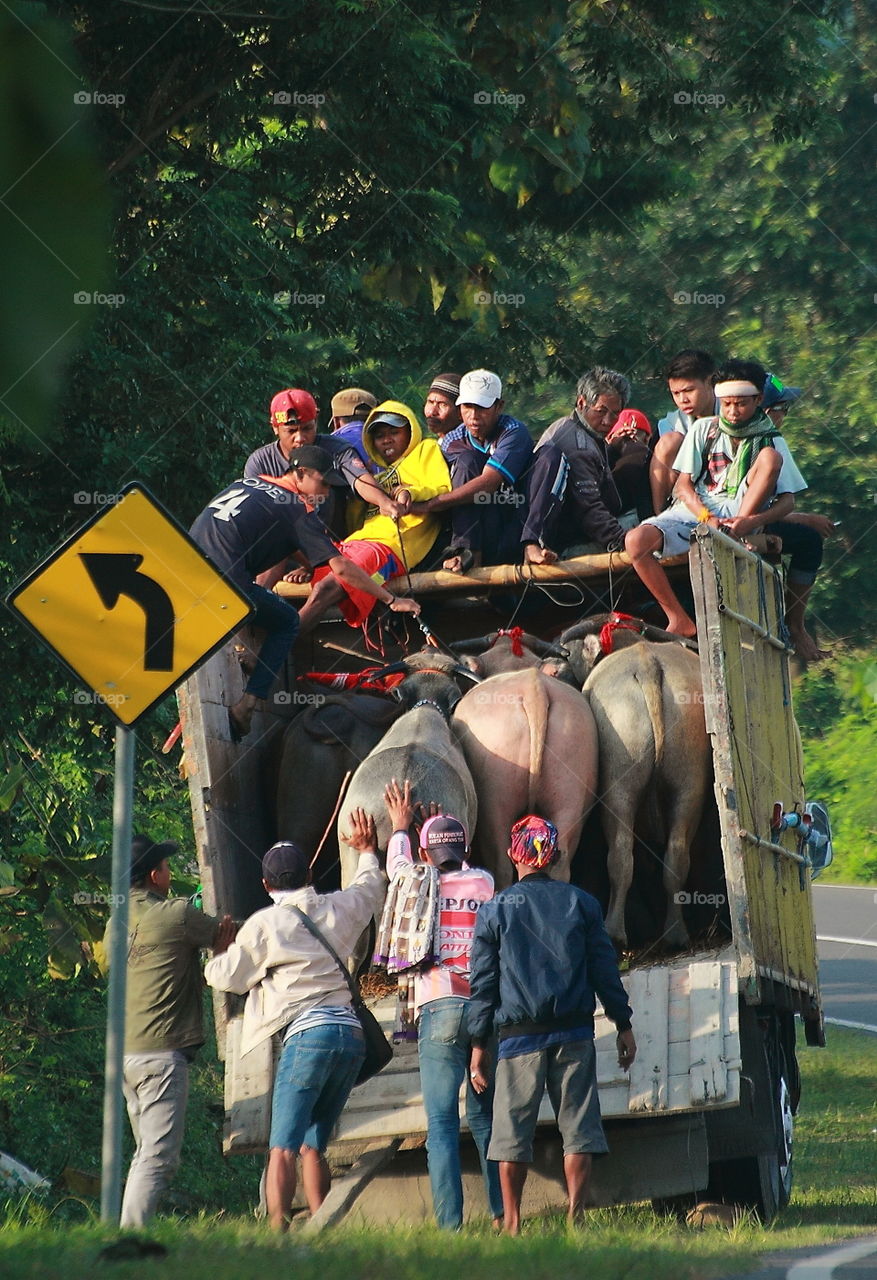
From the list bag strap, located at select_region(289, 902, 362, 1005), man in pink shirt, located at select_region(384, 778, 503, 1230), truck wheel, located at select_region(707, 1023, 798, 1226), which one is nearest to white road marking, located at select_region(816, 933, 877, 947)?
truck wheel, located at select_region(707, 1023, 798, 1226)

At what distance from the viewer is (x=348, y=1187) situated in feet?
23.8

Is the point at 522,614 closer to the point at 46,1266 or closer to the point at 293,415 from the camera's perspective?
the point at 293,415

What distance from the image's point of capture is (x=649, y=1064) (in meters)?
7.39

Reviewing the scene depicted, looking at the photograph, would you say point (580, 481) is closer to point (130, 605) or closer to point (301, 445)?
point (301, 445)

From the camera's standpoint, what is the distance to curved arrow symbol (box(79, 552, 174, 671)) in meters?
5.85

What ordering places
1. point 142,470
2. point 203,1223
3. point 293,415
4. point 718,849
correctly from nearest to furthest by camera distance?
point 203,1223 → point 718,849 → point 293,415 → point 142,470

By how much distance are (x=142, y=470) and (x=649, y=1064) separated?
6212 millimetres

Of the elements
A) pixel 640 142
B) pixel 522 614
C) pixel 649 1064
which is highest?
pixel 640 142

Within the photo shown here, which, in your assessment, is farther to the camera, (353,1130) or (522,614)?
(522,614)

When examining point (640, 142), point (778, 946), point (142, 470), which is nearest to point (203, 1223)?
point (778, 946)

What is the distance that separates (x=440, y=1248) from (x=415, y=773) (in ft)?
8.80

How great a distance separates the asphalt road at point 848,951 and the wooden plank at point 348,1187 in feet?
36.8

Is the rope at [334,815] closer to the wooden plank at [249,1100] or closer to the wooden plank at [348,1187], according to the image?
the wooden plank at [249,1100]

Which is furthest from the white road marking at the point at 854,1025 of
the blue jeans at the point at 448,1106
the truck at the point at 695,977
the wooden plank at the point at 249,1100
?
the wooden plank at the point at 249,1100
